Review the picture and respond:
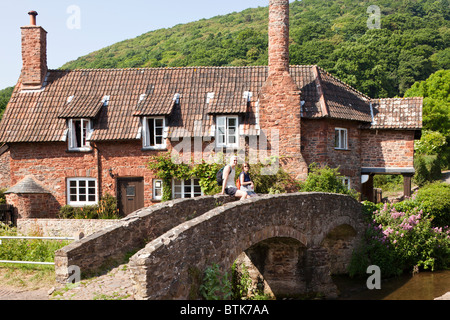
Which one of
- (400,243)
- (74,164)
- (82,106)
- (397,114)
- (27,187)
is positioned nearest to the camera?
(400,243)

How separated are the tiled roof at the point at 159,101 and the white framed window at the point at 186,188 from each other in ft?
6.82

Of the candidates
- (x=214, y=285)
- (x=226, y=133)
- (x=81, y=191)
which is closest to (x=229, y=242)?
(x=214, y=285)

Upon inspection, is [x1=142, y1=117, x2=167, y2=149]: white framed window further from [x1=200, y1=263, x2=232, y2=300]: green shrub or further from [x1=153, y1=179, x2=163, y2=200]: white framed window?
[x1=200, y1=263, x2=232, y2=300]: green shrub

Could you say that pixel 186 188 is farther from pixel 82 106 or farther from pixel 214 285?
pixel 214 285

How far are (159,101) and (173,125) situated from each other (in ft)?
4.45

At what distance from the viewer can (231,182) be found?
12.7 meters

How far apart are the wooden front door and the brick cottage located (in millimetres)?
44

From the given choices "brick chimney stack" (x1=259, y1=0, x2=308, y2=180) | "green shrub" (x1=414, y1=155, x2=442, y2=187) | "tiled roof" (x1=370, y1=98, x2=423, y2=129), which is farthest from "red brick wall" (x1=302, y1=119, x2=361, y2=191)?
"green shrub" (x1=414, y1=155, x2=442, y2=187)

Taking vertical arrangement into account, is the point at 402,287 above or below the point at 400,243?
below

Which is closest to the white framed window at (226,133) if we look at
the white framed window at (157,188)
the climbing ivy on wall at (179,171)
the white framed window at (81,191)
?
the climbing ivy on wall at (179,171)

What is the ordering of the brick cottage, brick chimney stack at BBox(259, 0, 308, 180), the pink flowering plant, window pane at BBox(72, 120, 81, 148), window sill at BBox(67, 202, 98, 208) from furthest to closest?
window pane at BBox(72, 120, 81, 148), window sill at BBox(67, 202, 98, 208), the brick cottage, brick chimney stack at BBox(259, 0, 308, 180), the pink flowering plant

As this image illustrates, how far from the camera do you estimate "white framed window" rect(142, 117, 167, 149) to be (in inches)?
Answer: 815

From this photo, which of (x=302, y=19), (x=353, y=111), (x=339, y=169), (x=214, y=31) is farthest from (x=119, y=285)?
(x=214, y=31)

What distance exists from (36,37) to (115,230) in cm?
1490
